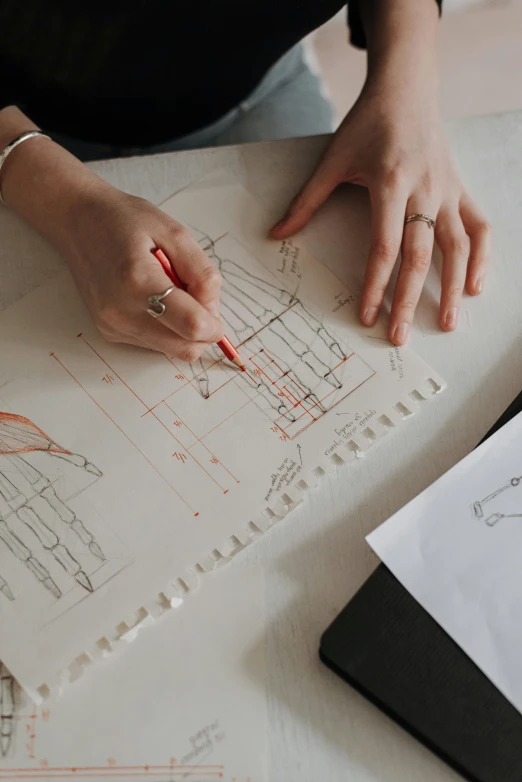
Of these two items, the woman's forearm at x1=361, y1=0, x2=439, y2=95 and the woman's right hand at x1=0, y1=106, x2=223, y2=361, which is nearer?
the woman's right hand at x1=0, y1=106, x2=223, y2=361

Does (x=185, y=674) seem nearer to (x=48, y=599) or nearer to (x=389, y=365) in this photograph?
(x=48, y=599)

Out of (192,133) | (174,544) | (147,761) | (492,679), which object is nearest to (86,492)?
(174,544)

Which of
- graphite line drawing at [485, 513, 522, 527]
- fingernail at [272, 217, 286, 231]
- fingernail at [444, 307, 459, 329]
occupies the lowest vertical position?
graphite line drawing at [485, 513, 522, 527]

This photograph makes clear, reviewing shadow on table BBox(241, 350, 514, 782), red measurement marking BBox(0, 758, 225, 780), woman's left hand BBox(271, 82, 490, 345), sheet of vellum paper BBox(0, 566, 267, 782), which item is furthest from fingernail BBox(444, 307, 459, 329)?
red measurement marking BBox(0, 758, 225, 780)

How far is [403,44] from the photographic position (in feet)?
2.45

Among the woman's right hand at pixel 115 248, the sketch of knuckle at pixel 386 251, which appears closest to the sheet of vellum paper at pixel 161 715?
the woman's right hand at pixel 115 248

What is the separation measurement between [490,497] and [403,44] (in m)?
0.51

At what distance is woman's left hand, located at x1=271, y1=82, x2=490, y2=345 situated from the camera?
655 millimetres

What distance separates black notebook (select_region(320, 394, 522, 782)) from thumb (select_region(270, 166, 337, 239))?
1.15 feet

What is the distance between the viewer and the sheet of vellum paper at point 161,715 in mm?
483

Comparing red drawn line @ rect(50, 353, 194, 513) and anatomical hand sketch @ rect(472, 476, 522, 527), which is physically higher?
red drawn line @ rect(50, 353, 194, 513)

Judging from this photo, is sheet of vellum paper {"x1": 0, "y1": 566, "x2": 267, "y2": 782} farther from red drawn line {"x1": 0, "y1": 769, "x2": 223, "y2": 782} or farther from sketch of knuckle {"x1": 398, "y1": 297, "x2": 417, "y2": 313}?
sketch of knuckle {"x1": 398, "y1": 297, "x2": 417, "y2": 313}

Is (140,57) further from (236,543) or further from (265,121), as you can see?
(236,543)

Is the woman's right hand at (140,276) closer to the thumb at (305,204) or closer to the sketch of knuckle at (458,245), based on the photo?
the thumb at (305,204)
